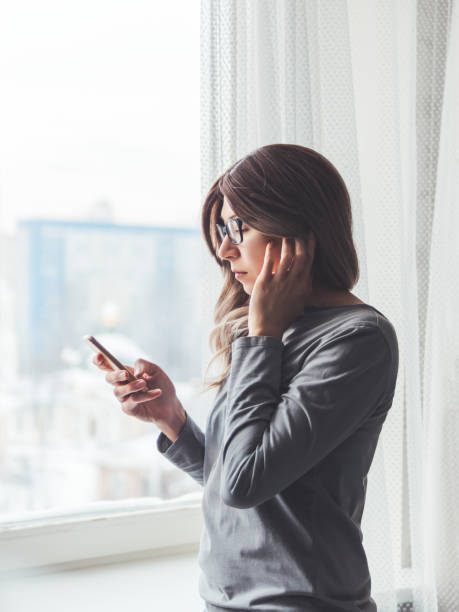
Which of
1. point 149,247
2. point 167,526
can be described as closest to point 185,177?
point 149,247

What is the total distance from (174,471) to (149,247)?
0.49 meters

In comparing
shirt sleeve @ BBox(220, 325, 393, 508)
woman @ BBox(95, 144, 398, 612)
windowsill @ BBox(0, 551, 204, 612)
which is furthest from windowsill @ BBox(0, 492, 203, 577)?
shirt sleeve @ BBox(220, 325, 393, 508)

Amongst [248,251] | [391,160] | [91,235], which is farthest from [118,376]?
[391,160]

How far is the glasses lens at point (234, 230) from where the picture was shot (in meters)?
0.92

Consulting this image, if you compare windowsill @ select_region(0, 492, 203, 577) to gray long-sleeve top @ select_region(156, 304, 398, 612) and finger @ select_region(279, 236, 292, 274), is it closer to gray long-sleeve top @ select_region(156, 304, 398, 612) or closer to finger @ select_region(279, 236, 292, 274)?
gray long-sleeve top @ select_region(156, 304, 398, 612)

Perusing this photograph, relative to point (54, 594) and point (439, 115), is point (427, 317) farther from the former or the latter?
point (54, 594)

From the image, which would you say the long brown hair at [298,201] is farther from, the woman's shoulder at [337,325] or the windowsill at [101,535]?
the windowsill at [101,535]

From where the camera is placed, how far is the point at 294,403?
2.61 ft

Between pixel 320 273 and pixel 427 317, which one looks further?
pixel 427 317

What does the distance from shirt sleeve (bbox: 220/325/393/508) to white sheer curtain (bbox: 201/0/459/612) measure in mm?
406

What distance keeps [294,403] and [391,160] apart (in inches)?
27.1

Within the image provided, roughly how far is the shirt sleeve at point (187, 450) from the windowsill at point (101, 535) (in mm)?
367

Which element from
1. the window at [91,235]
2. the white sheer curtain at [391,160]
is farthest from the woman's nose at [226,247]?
the window at [91,235]

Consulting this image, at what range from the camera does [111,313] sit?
1.41 m
